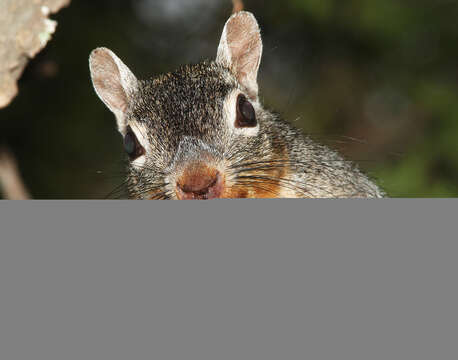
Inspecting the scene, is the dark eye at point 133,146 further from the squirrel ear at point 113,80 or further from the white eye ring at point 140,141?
the squirrel ear at point 113,80

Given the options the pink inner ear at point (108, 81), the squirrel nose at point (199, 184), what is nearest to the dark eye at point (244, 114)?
the squirrel nose at point (199, 184)

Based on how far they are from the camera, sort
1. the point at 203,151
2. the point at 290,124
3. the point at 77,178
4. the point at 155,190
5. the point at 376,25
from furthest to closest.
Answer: the point at 77,178 → the point at 376,25 → the point at 290,124 → the point at 155,190 → the point at 203,151

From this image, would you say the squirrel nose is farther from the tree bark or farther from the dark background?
the dark background

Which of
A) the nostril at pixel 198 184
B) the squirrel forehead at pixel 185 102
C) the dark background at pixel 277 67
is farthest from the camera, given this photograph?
the dark background at pixel 277 67

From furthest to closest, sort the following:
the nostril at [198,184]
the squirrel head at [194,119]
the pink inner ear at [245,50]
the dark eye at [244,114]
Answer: the pink inner ear at [245,50]
the dark eye at [244,114]
the squirrel head at [194,119]
the nostril at [198,184]

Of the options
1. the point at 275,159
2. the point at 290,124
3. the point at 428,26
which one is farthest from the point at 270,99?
the point at 275,159

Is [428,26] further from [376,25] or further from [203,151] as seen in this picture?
[203,151]

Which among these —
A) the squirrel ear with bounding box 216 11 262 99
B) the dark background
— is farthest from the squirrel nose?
the dark background
